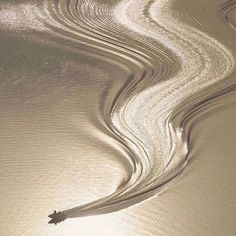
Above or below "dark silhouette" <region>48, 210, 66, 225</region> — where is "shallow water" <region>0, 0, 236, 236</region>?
above

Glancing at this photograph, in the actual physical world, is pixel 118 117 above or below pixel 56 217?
above

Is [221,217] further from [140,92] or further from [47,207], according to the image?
[140,92]

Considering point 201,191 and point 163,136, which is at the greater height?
point 163,136

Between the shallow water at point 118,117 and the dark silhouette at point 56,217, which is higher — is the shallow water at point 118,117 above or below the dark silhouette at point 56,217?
above

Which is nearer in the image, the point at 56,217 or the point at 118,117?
the point at 56,217

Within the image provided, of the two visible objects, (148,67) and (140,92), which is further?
(148,67)

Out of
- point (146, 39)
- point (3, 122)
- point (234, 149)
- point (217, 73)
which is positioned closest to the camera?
point (234, 149)

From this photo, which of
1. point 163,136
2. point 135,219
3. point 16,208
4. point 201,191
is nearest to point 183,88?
point 163,136

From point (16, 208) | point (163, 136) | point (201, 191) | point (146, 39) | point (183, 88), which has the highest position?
point (146, 39)
